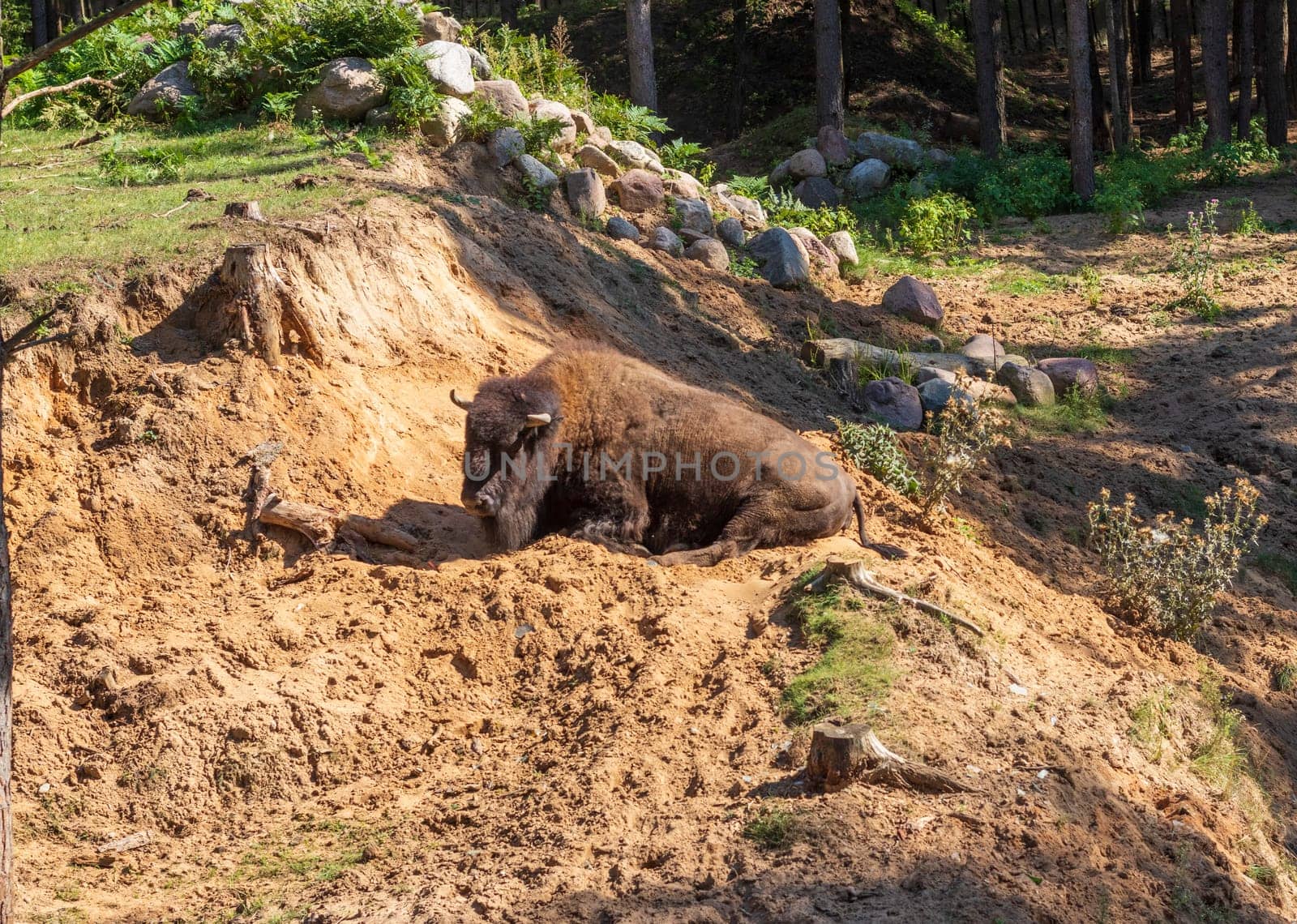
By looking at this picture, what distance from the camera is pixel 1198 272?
45.9 ft

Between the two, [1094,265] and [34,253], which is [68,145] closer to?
[34,253]

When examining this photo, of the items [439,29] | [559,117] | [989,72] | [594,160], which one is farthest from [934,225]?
[439,29]

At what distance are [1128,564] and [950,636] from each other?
7.41 ft

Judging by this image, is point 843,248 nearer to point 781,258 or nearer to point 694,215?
point 781,258

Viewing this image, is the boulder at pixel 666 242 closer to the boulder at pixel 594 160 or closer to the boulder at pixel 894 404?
the boulder at pixel 594 160

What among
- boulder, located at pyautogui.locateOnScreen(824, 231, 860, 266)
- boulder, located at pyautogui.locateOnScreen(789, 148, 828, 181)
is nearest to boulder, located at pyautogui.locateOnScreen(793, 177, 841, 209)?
boulder, located at pyautogui.locateOnScreen(789, 148, 828, 181)

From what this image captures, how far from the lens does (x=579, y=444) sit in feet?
25.7

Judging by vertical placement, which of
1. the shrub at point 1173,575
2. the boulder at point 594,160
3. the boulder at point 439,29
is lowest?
the shrub at point 1173,575

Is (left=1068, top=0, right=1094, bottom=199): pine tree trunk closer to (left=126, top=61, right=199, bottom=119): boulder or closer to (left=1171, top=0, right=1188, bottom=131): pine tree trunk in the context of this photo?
(left=1171, top=0, right=1188, bottom=131): pine tree trunk

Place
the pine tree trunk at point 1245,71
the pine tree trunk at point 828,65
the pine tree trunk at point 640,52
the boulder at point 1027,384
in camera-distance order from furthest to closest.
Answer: the pine tree trunk at point 1245,71 < the pine tree trunk at point 828,65 < the pine tree trunk at point 640,52 < the boulder at point 1027,384

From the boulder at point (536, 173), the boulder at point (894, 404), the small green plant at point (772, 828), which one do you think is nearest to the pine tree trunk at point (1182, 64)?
the boulder at point (894, 404)

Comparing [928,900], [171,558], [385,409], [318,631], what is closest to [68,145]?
[385,409]

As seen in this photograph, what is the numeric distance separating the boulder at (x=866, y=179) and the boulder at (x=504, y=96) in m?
7.03

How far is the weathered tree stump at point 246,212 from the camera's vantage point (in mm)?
9086
